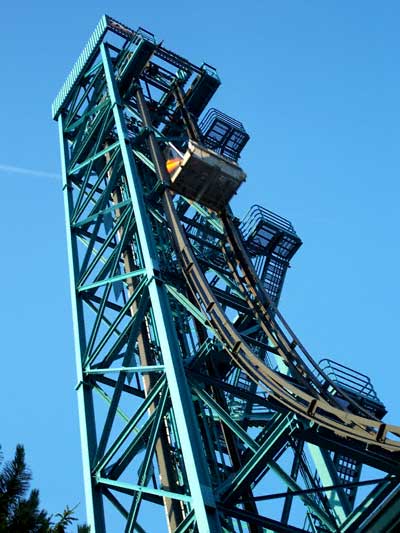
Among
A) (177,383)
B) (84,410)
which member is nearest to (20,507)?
(177,383)

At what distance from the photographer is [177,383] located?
14781 mm

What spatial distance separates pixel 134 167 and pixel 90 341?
4.75 metres

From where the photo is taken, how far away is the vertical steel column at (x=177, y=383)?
12735 mm

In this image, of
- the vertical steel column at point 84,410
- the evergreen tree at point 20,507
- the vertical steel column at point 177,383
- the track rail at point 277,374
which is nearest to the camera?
the evergreen tree at point 20,507

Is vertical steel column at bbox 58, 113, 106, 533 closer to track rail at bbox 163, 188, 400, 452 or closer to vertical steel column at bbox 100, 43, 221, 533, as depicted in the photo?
vertical steel column at bbox 100, 43, 221, 533

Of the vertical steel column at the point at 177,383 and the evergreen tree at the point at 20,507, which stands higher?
the vertical steel column at the point at 177,383

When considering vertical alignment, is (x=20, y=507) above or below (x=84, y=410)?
below

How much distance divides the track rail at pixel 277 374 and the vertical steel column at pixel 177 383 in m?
0.81

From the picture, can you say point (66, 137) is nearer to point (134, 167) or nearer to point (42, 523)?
point (134, 167)

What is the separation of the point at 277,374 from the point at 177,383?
2.02 meters

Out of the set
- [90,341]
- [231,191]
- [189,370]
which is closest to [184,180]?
[231,191]

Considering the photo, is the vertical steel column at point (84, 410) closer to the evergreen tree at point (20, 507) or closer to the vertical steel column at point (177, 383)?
the vertical steel column at point (177, 383)

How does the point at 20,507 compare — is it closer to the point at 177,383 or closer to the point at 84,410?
the point at 177,383

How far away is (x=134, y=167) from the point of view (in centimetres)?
2098
